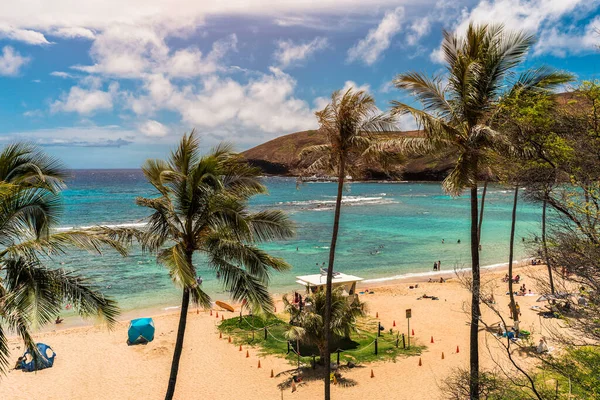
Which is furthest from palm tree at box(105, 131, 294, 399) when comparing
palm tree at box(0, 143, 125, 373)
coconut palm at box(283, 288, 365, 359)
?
coconut palm at box(283, 288, 365, 359)

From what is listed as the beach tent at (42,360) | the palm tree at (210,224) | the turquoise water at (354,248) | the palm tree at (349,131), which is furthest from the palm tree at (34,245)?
the beach tent at (42,360)

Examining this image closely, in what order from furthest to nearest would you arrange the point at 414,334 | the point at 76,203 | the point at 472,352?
the point at 76,203 < the point at 414,334 < the point at 472,352

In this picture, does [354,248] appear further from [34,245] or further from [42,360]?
[34,245]

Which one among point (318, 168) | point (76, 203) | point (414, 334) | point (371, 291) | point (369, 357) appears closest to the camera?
point (318, 168)

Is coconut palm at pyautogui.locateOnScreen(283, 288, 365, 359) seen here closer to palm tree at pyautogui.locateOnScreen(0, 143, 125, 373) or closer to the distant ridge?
palm tree at pyautogui.locateOnScreen(0, 143, 125, 373)

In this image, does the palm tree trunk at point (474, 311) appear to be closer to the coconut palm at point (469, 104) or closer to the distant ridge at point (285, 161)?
the coconut palm at point (469, 104)

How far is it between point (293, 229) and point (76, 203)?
98.1 m

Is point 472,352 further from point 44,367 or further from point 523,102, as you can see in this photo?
point 44,367

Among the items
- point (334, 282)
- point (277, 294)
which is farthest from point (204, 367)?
point (277, 294)

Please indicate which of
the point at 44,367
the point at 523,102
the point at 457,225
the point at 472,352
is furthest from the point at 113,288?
the point at 457,225

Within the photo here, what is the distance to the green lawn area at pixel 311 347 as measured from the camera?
1795 cm

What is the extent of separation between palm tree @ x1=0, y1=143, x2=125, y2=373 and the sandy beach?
975cm

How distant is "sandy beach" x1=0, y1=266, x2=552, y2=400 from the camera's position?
51.5ft

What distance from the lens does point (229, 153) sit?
9.93m
